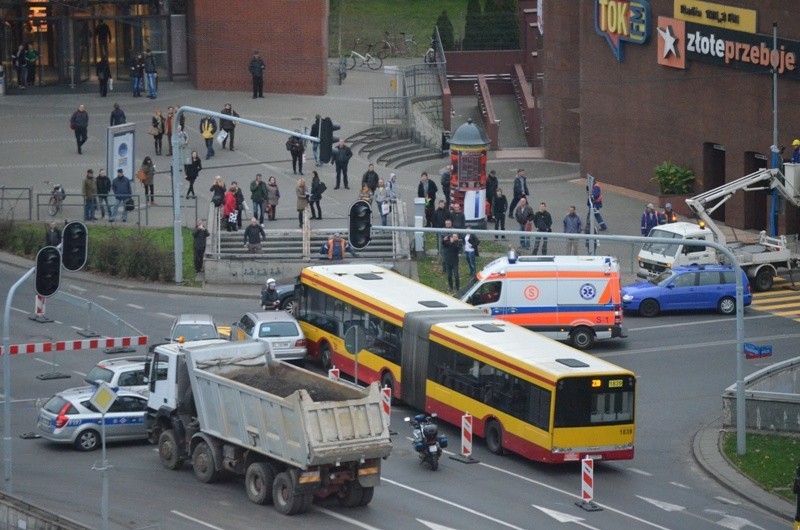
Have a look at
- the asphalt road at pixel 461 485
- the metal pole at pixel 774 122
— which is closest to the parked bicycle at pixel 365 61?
the metal pole at pixel 774 122

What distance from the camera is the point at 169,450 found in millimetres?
29938

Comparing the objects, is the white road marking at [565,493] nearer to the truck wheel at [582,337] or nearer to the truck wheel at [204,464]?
the truck wheel at [204,464]

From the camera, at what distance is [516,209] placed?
163 feet

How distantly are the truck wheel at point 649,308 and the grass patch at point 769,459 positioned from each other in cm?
1004

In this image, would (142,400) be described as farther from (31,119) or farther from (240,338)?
(31,119)

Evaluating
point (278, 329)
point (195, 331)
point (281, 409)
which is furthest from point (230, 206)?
point (281, 409)

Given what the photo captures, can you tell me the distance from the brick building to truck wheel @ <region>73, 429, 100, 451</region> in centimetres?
2772

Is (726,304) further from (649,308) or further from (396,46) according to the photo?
(396,46)

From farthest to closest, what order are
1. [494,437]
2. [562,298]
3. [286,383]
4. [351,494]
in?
[562,298]
[494,437]
[286,383]
[351,494]

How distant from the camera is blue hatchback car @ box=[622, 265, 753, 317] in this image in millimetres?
43469

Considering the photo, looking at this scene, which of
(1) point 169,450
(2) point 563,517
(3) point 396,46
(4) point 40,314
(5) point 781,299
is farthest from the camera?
(3) point 396,46

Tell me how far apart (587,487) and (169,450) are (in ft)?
26.0

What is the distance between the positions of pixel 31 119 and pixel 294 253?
21.6m

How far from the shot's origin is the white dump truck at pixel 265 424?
2677 centimetres
